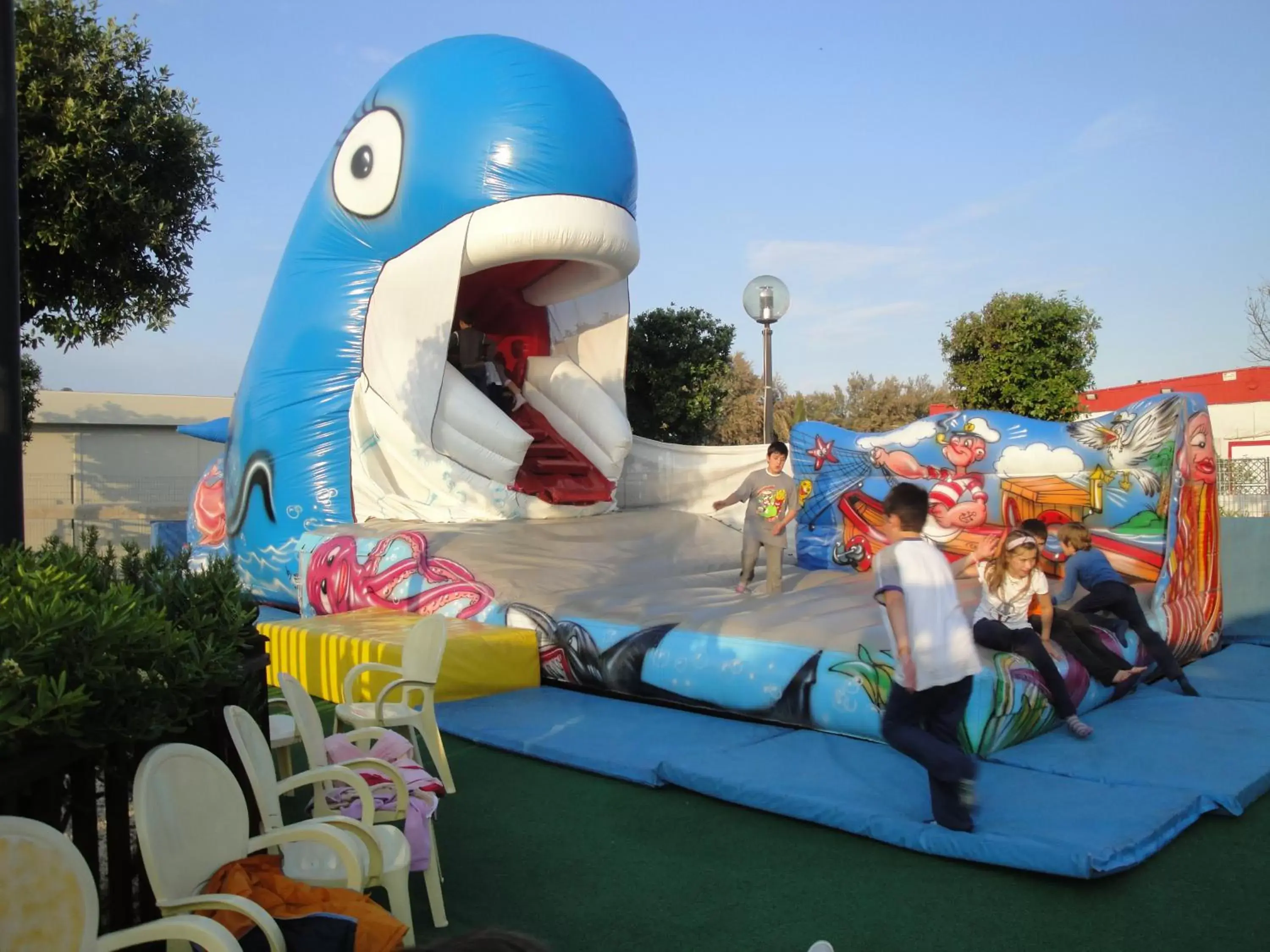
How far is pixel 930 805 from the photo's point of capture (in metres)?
3.89

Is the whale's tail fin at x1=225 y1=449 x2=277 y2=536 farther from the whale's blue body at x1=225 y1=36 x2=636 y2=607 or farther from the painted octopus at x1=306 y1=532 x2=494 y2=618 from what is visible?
the painted octopus at x1=306 y1=532 x2=494 y2=618

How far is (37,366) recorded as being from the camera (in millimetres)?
15703

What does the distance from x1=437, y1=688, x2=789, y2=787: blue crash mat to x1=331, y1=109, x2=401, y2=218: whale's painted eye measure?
453 centimetres

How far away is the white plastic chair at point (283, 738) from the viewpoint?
3.90 m

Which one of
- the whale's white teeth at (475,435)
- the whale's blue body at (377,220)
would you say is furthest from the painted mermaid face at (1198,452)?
the whale's white teeth at (475,435)

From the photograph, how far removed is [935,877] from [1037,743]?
1.53 meters

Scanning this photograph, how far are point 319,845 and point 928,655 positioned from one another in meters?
2.06

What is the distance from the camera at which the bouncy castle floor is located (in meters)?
3.54

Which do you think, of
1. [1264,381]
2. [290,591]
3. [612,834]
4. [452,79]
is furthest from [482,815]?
[1264,381]

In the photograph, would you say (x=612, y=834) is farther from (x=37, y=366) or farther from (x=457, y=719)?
(x=37, y=366)

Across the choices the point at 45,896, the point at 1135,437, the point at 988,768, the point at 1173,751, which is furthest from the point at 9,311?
the point at 1135,437

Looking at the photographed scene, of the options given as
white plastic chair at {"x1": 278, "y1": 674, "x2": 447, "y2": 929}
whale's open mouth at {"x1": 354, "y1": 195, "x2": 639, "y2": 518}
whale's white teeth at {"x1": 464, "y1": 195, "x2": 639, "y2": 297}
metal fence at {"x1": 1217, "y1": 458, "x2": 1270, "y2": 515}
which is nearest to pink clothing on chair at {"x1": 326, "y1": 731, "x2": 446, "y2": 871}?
white plastic chair at {"x1": 278, "y1": 674, "x2": 447, "y2": 929}

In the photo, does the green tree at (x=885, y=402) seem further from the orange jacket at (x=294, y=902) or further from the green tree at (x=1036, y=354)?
the orange jacket at (x=294, y=902)

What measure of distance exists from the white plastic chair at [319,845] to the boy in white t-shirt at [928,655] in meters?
1.78
